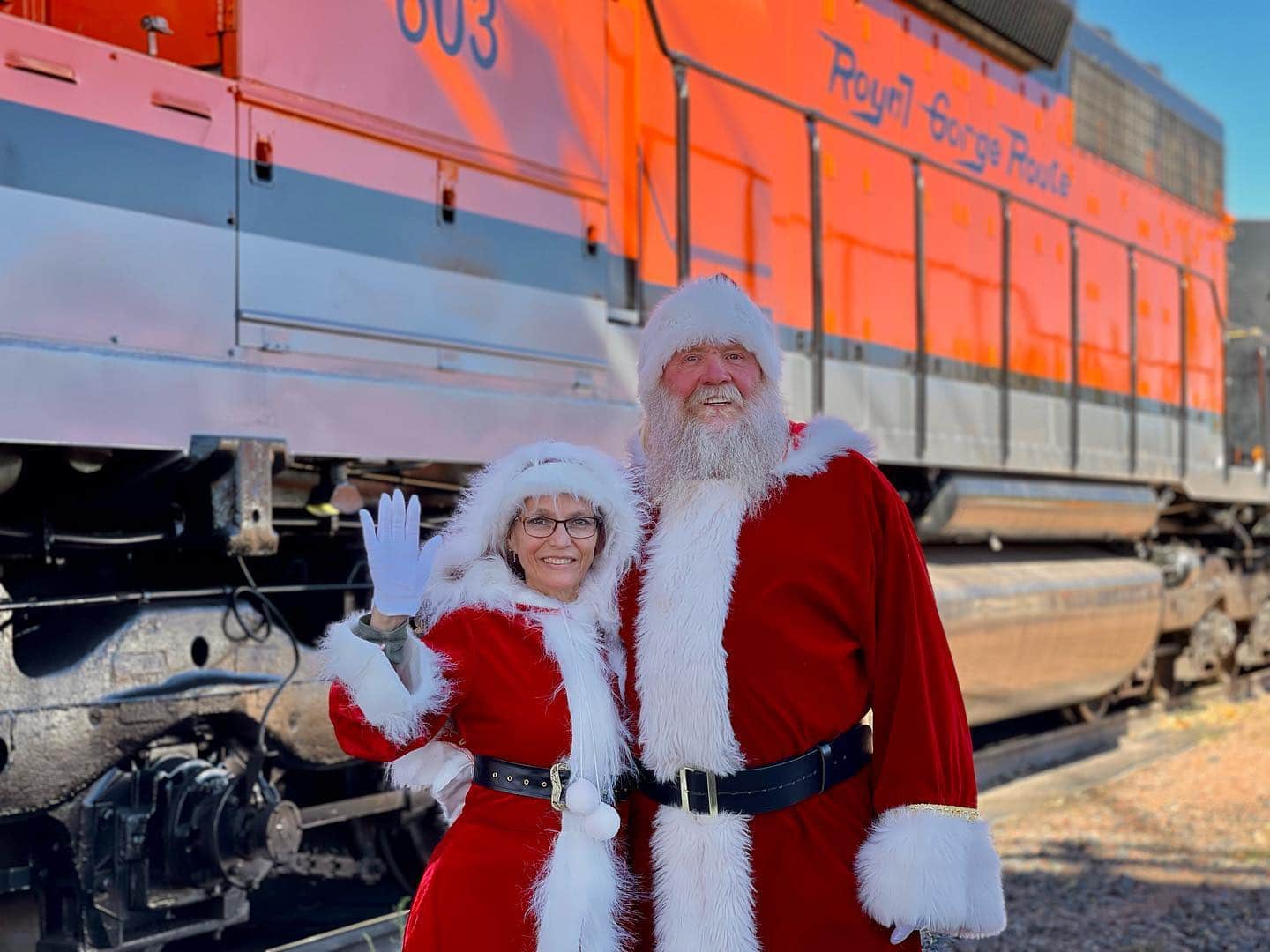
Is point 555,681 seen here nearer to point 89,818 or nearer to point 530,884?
point 530,884

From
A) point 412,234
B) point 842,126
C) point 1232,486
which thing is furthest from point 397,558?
point 1232,486

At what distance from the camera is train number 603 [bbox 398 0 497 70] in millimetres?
3871

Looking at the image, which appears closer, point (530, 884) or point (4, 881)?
point (530, 884)

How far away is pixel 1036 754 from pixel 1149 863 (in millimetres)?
2307

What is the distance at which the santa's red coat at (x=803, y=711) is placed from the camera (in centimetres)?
233

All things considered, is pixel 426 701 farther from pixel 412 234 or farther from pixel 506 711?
pixel 412 234

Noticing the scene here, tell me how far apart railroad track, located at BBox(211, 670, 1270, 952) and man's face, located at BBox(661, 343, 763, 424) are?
192 cm

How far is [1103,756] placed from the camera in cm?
794

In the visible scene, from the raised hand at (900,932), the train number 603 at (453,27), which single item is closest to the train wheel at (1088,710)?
the train number 603 at (453,27)

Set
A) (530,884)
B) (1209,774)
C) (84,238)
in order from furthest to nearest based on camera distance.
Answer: (1209,774) < (84,238) < (530,884)

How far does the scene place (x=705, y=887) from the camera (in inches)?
91.8

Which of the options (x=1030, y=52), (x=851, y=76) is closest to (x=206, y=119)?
(x=851, y=76)

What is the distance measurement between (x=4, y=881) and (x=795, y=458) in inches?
86.9

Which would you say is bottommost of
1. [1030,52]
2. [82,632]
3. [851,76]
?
[82,632]
